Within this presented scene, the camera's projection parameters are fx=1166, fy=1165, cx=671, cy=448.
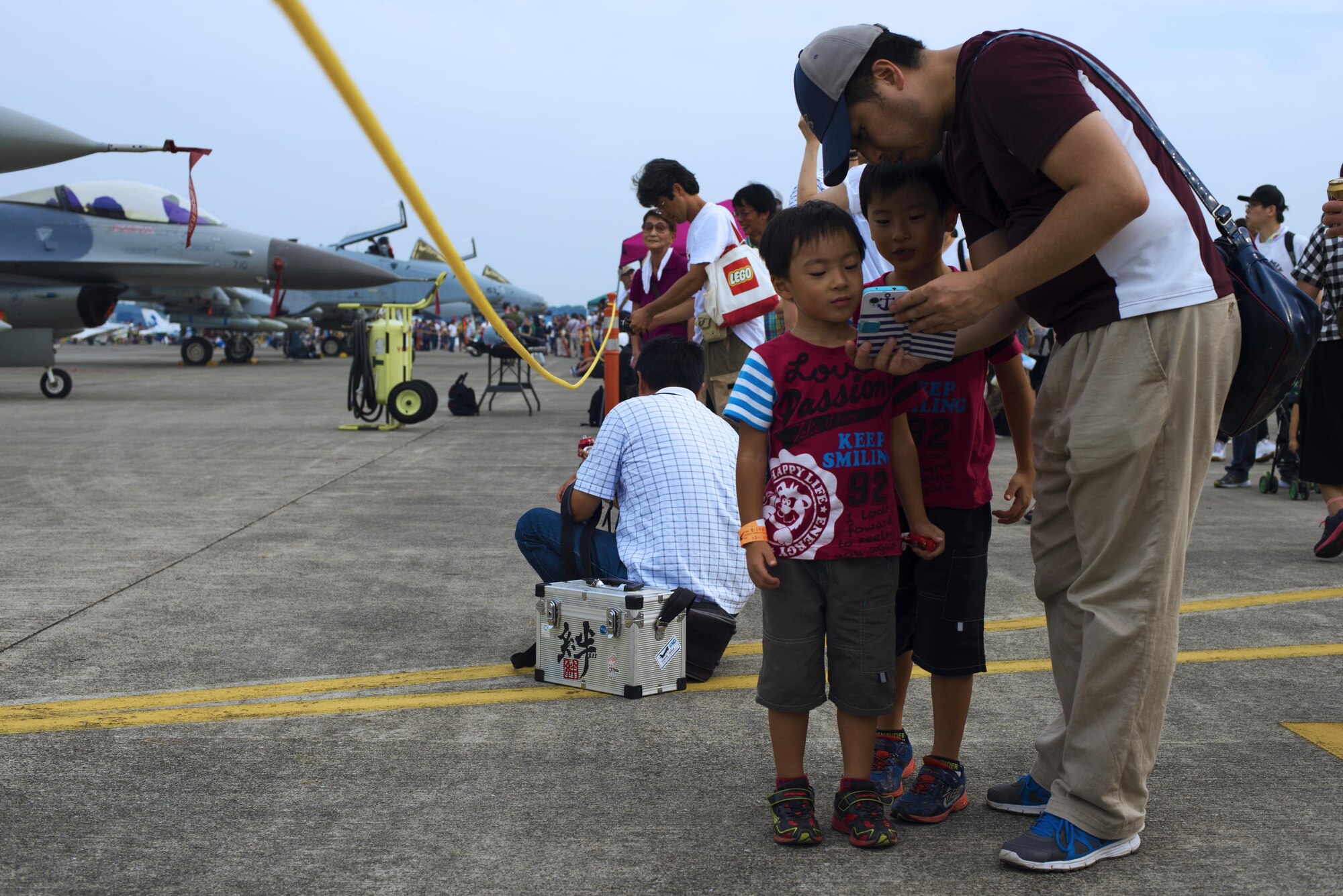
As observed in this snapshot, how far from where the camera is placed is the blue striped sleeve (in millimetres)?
2539

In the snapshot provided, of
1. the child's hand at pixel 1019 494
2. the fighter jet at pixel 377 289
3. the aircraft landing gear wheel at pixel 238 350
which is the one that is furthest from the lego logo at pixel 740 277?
the aircraft landing gear wheel at pixel 238 350

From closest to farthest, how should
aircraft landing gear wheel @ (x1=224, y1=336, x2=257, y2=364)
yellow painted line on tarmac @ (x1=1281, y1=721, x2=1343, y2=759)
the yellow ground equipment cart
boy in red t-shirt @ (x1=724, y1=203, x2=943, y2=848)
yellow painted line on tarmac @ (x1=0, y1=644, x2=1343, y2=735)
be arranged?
Answer: boy in red t-shirt @ (x1=724, y1=203, x2=943, y2=848), yellow painted line on tarmac @ (x1=1281, y1=721, x2=1343, y2=759), yellow painted line on tarmac @ (x1=0, y1=644, x2=1343, y2=735), the yellow ground equipment cart, aircraft landing gear wheel @ (x1=224, y1=336, x2=257, y2=364)

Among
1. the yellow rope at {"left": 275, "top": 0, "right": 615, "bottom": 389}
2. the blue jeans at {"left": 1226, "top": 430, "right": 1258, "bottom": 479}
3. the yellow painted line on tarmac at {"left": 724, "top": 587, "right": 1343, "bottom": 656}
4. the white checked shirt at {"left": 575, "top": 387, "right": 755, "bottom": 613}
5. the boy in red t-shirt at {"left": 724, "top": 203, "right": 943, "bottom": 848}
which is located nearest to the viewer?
the yellow rope at {"left": 275, "top": 0, "right": 615, "bottom": 389}

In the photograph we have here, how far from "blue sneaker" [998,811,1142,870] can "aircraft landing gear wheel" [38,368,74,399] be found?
60.5 feet

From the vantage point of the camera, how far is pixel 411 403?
13273mm

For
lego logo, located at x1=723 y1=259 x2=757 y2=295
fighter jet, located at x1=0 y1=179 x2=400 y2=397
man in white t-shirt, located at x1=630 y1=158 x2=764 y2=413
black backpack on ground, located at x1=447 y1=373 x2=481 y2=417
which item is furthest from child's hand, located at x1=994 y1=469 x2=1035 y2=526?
fighter jet, located at x1=0 y1=179 x2=400 y2=397

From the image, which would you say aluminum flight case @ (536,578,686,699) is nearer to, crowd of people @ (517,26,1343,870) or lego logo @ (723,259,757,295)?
crowd of people @ (517,26,1343,870)

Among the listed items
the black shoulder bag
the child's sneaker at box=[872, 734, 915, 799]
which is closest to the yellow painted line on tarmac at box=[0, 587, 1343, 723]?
the child's sneaker at box=[872, 734, 915, 799]

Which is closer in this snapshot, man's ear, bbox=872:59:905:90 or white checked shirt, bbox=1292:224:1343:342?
man's ear, bbox=872:59:905:90

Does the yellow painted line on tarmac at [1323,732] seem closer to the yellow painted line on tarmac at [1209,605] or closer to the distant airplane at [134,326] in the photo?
the yellow painted line on tarmac at [1209,605]

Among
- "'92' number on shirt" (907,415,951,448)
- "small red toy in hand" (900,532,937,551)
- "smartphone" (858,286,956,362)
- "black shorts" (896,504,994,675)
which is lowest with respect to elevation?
"black shorts" (896,504,994,675)

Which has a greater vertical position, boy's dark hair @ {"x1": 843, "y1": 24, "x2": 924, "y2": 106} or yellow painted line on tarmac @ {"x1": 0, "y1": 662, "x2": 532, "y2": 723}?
boy's dark hair @ {"x1": 843, "y1": 24, "x2": 924, "y2": 106}

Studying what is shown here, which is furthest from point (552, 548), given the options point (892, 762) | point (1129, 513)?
point (1129, 513)

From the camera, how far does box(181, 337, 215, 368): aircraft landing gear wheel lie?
31.7 m
